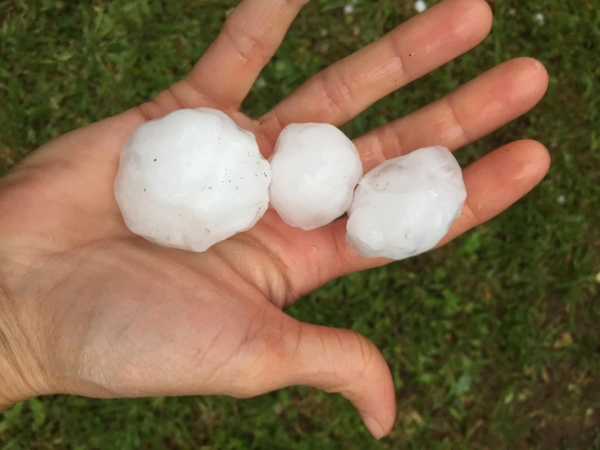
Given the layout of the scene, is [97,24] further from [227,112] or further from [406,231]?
[406,231]

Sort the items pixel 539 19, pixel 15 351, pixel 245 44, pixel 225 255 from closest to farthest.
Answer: pixel 15 351 → pixel 225 255 → pixel 245 44 → pixel 539 19

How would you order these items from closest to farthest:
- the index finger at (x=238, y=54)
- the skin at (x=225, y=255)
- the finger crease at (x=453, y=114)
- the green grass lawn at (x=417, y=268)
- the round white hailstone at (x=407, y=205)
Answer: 1. the skin at (x=225, y=255)
2. the round white hailstone at (x=407, y=205)
3. the index finger at (x=238, y=54)
4. the finger crease at (x=453, y=114)
5. the green grass lawn at (x=417, y=268)

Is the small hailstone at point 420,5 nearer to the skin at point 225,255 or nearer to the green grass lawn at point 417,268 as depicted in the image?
the green grass lawn at point 417,268

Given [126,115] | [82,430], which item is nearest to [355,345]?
[126,115]

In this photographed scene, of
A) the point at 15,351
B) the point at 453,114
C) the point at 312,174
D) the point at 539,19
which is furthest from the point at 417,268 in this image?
the point at 15,351

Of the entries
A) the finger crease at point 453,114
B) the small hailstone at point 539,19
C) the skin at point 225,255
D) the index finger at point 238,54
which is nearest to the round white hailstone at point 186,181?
the skin at point 225,255

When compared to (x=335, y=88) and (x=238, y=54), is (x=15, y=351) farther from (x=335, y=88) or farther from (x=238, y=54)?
(x=335, y=88)
